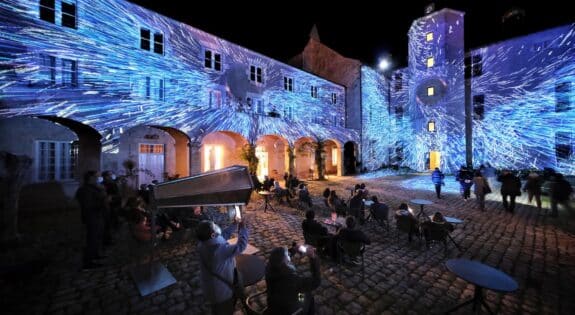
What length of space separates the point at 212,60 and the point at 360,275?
1389 centimetres

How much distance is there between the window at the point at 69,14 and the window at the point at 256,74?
29.8ft

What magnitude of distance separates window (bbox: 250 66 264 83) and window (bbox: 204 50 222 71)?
7.85 feet

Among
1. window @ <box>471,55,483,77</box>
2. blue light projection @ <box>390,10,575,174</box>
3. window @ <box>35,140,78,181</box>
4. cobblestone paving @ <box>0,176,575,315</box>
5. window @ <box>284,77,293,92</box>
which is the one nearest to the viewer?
cobblestone paving @ <box>0,176,575,315</box>

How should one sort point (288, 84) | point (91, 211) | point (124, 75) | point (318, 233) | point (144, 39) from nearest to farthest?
1. point (91, 211)
2. point (318, 233)
3. point (124, 75)
4. point (144, 39)
5. point (288, 84)

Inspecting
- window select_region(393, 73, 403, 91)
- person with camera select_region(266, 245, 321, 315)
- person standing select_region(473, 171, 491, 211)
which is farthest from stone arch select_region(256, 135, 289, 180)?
window select_region(393, 73, 403, 91)

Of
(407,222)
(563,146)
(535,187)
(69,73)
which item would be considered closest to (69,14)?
(69,73)

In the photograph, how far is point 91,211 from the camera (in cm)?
472

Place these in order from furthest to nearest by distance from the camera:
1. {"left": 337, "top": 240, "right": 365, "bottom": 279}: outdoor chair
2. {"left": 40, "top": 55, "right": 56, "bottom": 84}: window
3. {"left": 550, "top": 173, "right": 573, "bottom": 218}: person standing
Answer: {"left": 40, "top": 55, "right": 56, "bottom": 84}: window < {"left": 550, "top": 173, "right": 573, "bottom": 218}: person standing < {"left": 337, "top": 240, "right": 365, "bottom": 279}: outdoor chair

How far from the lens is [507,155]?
19.9 meters

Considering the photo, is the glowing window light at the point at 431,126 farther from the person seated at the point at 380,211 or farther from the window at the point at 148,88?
the window at the point at 148,88

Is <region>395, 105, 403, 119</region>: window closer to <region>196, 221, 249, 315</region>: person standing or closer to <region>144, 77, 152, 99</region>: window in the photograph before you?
<region>144, 77, 152, 99</region>: window

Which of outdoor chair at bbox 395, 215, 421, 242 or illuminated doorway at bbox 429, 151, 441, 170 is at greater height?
illuminated doorway at bbox 429, 151, 441, 170

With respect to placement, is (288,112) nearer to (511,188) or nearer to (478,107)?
(511,188)

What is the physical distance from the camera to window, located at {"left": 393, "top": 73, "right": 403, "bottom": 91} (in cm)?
2723
